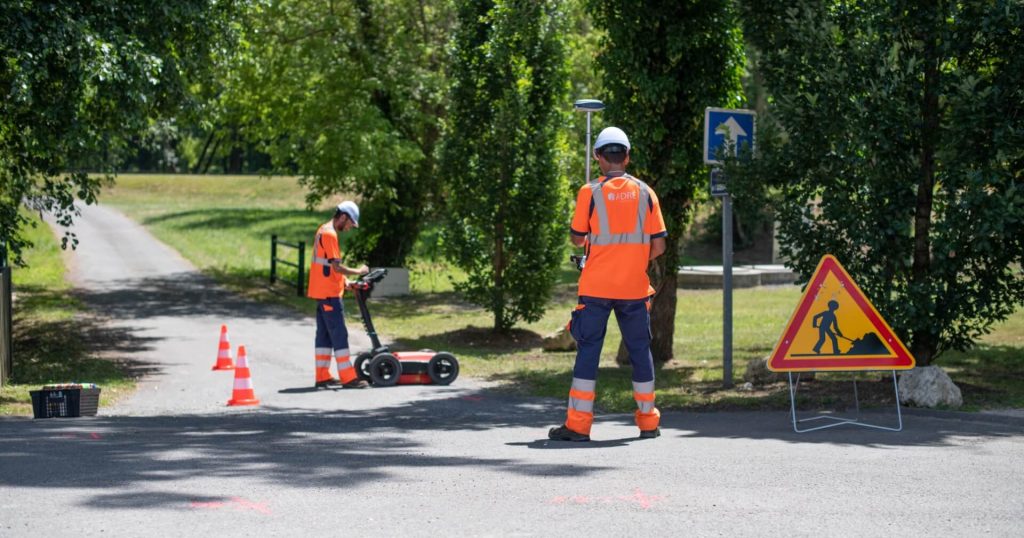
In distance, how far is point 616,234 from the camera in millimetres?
8289

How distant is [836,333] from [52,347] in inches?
462

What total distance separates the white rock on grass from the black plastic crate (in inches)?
273

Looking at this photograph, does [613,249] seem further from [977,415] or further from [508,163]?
[508,163]

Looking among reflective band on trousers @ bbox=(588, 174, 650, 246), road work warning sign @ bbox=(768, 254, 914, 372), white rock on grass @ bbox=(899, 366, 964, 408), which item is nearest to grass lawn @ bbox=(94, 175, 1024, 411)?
white rock on grass @ bbox=(899, 366, 964, 408)

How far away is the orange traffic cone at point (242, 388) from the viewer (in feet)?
40.5

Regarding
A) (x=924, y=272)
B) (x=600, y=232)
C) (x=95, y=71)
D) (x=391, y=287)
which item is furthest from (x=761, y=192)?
(x=391, y=287)

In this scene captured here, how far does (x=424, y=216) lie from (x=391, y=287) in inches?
79.2

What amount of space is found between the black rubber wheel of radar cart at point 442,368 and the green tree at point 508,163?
495 cm

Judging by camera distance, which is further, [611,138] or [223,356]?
[223,356]

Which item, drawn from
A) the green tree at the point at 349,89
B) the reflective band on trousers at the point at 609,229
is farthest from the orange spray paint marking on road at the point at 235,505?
the green tree at the point at 349,89

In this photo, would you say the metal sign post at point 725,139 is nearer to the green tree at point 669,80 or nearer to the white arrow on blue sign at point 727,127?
the white arrow on blue sign at point 727,127

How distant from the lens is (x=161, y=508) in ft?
19.7

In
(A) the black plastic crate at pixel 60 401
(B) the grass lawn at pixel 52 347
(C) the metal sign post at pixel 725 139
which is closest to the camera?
(A) the black plastic crate at pixel 60 401

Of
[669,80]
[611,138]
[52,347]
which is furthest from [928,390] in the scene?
[52,347]
